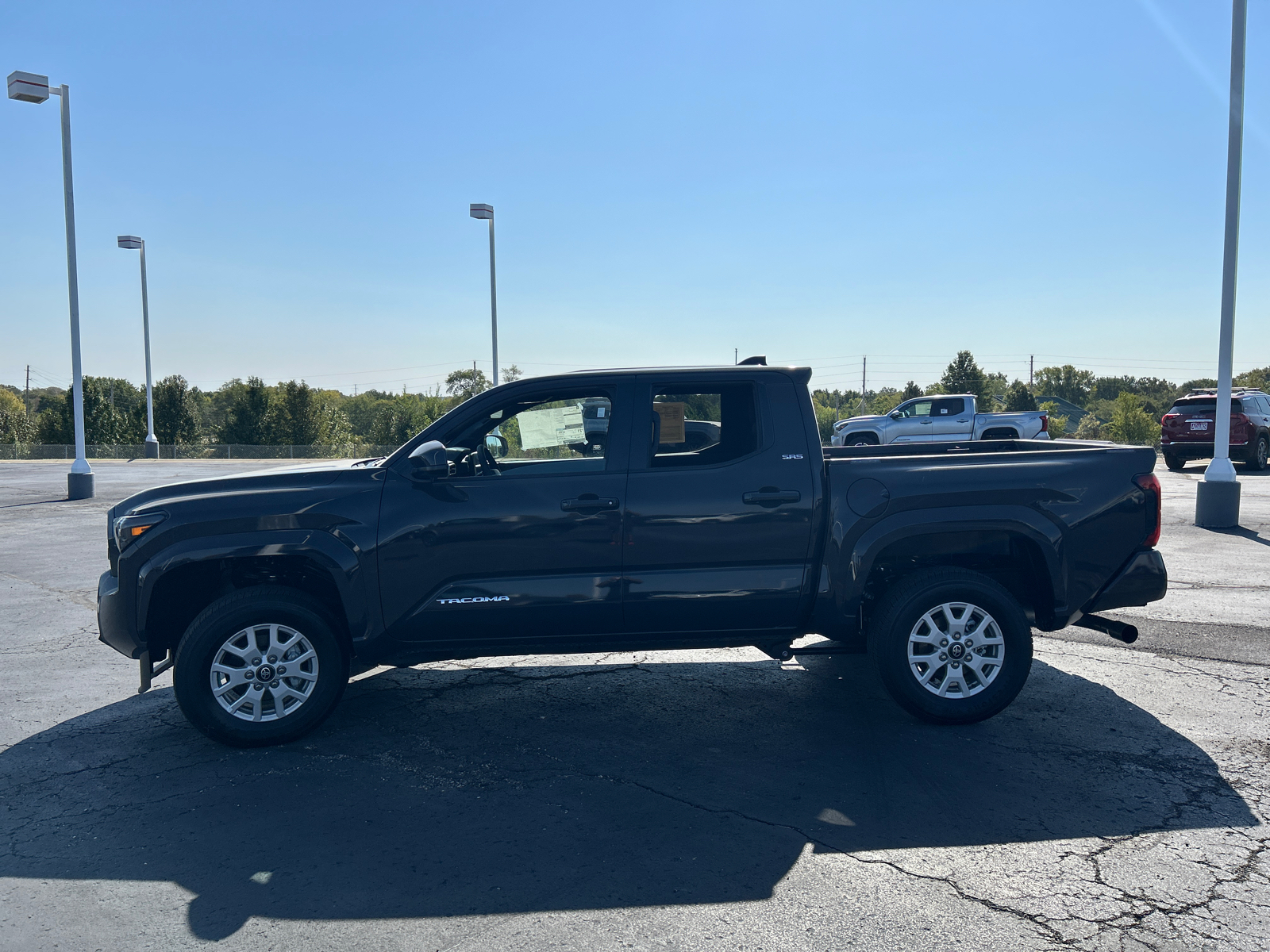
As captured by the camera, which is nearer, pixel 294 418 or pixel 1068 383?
pixel 294 418

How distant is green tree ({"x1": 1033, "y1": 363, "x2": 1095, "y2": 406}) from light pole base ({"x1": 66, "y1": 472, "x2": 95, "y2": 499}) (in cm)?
14845

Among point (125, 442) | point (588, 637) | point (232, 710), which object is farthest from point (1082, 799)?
point (125, 442)

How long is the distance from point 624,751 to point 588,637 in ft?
2.08

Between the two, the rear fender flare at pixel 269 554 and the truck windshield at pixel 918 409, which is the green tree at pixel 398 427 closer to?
the truck windshield at pixel 918 409

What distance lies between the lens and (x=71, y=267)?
767 inches

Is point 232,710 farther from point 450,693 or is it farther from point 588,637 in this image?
point 588,637

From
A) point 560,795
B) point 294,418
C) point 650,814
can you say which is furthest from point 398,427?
point 650,814

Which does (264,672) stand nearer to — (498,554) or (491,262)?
(498,554)

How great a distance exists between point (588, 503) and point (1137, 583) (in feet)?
10.3

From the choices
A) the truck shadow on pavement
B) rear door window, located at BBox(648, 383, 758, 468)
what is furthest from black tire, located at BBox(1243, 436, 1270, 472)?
rear door window, located at BBox(648, 383, 758, 468)

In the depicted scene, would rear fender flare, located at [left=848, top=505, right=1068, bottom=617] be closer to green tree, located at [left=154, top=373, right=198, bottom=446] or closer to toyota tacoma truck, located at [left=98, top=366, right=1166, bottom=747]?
toyota tacoma truck, located at [left=98, top=366, right=1166, bottom=747]

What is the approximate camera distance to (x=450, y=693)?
5.88 metres

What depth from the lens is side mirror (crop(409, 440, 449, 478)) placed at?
479 centimetres

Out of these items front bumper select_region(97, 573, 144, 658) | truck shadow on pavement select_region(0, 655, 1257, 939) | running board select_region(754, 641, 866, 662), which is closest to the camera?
truck shadow on pavement select_region(0, 655, 1257, 939)
